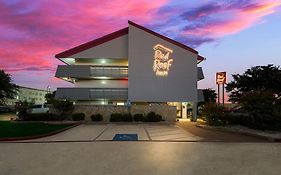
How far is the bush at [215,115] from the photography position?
93.7ft

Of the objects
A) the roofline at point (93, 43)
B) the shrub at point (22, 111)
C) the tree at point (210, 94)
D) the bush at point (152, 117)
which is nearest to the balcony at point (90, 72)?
the roofline at point (93, 43)

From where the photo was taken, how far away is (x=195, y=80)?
1681 inches

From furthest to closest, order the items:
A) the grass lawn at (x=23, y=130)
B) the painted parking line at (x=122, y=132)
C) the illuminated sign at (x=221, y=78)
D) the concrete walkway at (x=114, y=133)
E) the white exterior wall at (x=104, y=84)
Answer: the white exterior wall at (x=104, y=84), the illuminated sign at (x=221, y=78), the grass lawn at (x=23, y=130), the painted parking line at (x=122, y=132), the concrete walkway at (x=114, y=133)

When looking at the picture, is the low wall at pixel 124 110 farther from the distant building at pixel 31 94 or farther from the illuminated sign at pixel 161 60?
the distant building at pixel 31 94

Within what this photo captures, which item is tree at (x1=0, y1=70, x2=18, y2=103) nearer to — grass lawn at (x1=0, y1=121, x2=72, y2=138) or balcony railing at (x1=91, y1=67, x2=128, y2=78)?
balcony railing at (x1=91, y1=67, x2=128, y2=78)

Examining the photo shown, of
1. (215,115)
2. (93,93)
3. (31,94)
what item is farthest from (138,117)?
(31,94)

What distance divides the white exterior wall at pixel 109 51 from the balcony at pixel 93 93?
4.19m

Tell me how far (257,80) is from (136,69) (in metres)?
15.9

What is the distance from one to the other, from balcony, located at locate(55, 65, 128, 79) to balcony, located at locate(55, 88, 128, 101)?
1704 mm

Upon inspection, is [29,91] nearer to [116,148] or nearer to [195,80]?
[195,80]

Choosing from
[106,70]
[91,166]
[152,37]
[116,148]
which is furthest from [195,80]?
[91,166]

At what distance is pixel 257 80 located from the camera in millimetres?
44781

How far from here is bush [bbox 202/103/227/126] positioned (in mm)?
28547

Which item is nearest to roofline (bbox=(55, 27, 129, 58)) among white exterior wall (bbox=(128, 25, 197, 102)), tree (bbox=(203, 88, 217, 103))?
white exterior wall (bbox=(128, 25, 197, 102))
